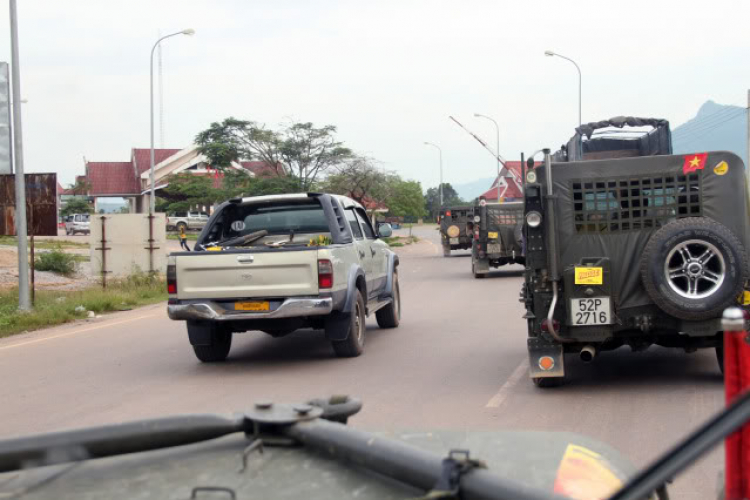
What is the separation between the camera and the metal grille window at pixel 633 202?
8.45 metres

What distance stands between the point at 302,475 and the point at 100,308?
17.5m

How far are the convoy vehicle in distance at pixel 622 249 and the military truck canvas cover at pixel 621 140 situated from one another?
4472 mm

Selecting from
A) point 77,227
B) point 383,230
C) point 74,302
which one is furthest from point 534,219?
point 77,227

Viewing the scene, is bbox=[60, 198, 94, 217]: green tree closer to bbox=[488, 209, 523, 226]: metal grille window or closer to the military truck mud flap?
bbox=[488, 209, 523, 226]: metal grille window

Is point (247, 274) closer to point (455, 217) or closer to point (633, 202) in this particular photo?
point (633, 202)

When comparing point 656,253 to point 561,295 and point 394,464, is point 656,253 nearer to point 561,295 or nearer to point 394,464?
point 561,295

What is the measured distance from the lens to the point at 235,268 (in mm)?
10297

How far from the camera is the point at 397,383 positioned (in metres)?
9.24

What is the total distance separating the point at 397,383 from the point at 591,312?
6.73 ft

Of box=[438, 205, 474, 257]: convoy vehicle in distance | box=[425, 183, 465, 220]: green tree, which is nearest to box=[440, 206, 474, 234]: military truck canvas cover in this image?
box=[438, 205, 474, 257]: convoy vehicle in distance

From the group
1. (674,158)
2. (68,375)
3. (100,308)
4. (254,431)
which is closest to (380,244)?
(68,375)

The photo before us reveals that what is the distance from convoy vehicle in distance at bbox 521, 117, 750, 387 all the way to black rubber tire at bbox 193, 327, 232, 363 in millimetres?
4141

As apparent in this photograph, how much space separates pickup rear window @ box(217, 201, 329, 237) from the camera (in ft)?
40.5

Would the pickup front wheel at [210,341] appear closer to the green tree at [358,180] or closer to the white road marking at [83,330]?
the white road marking at [83,330]
